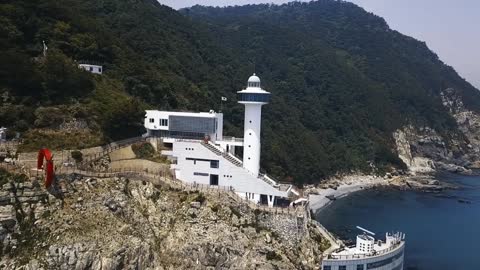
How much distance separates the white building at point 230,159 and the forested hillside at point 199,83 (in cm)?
662

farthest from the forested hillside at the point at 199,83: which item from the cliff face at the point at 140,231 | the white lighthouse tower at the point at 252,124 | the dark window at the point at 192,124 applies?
the white lighthouse tower at the point at 252,124

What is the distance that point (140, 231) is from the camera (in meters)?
39.8

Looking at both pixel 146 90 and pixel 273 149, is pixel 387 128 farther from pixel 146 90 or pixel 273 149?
pixel 146 90

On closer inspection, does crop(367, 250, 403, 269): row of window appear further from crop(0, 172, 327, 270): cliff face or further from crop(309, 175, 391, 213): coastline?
crop(309, 175, 391, 213): coastline

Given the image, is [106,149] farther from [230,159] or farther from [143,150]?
[230,159]

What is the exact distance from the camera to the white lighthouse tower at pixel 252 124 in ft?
158

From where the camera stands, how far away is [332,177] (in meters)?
102

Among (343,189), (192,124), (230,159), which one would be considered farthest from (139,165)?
(343,189)

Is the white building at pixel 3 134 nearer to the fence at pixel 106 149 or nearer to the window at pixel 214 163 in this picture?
the fence at pixel 106 149

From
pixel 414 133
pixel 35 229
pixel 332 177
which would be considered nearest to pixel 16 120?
pixel 35 229

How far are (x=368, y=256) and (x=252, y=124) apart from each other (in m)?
16.0

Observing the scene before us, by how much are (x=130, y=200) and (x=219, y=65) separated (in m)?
76.4

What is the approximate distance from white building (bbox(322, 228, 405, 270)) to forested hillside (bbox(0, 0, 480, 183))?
2325cm

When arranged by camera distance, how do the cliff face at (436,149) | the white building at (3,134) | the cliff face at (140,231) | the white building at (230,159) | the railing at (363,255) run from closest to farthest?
1. the cliff face at (140,231)
2. the white building at (3,134)
3. the railing at (363,255)
4. the white building at (230,159)
5. the cliff face at (436,149)
